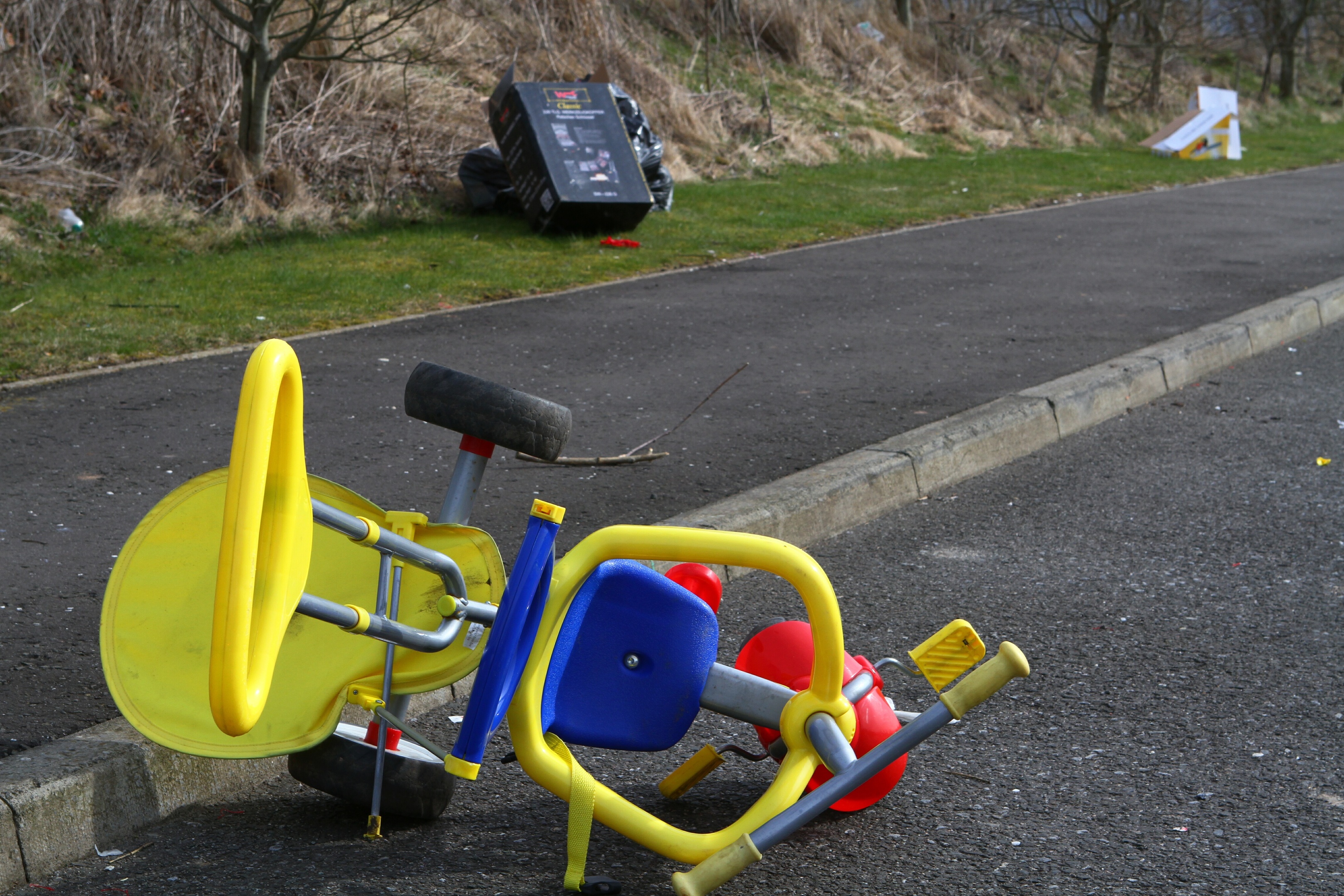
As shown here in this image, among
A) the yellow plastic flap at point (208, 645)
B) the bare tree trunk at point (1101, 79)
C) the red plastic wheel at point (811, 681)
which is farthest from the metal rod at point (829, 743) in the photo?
the bare tree trunk at point (1101, 79)

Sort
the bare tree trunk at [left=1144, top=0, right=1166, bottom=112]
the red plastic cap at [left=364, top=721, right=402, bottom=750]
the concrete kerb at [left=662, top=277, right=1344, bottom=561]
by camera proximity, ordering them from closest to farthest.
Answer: the red plastic cap at [left=364, top=721, right=402, bottom=750] < the concrete kerb at [left=662, top=277, right=1344, bottom=561] < the bare tree trunk at [left=1144, top=0, right=1166, bottom=112]

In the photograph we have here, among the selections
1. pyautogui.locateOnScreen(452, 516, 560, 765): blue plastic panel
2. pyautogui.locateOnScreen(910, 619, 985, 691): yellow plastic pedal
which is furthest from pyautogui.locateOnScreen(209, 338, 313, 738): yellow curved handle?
pyautogui.locateOnScreen(910, 619, 985, 691): yellow plastic pedal

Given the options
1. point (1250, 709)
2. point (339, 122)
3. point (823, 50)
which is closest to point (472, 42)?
point (339, 122)

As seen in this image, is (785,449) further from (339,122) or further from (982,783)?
(339,122)

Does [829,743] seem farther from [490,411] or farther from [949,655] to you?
[490,411]

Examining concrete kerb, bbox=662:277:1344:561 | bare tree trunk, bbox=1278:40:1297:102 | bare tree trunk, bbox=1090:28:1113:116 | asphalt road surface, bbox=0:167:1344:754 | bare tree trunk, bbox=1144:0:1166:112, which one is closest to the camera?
asphalt road surface, bbox=0:167:1344:754

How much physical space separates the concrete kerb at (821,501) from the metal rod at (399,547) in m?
0.70

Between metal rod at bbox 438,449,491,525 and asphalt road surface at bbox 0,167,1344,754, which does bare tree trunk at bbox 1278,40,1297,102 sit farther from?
metal rod at bbox 438,449,491,525

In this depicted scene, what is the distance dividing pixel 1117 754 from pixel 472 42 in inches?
518

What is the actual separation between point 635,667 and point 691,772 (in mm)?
363

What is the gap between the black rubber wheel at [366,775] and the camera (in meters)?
2.59

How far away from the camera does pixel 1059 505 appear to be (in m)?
4.89

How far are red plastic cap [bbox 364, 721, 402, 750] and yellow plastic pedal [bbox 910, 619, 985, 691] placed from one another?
108 cm

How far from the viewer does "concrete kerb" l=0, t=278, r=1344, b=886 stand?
2502mm
